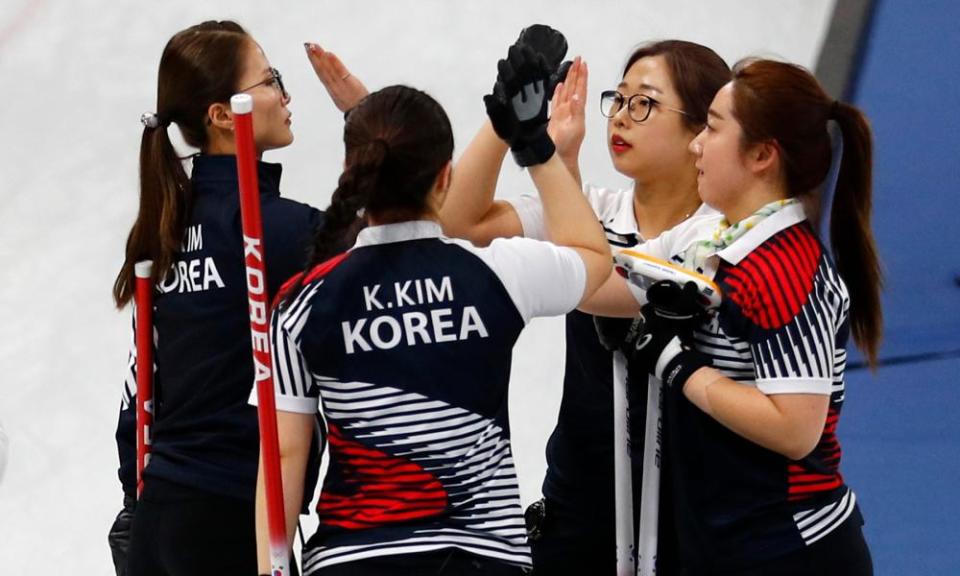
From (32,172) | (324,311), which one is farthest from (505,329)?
(32,172)

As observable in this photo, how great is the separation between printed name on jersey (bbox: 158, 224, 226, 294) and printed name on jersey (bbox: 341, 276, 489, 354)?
1.70ft

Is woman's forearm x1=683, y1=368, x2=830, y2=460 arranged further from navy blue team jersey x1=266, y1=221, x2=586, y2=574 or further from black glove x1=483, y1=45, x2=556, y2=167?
black glove x1=483, y1=45, x2=556, y2=167

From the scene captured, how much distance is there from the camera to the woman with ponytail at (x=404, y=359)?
2.00m

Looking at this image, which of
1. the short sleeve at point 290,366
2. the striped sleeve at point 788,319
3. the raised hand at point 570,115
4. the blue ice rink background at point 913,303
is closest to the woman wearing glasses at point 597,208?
the raised hand at point 570,115

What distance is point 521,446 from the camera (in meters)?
3.97

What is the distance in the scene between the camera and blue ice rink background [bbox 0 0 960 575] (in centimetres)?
382

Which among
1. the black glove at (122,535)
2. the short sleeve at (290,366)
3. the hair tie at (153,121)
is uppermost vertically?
the hair tie at (153,121)

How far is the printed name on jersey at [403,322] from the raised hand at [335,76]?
39.3 inches

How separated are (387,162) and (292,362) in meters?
0.30

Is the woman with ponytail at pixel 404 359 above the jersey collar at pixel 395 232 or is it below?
below

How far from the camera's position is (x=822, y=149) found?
2326 mm

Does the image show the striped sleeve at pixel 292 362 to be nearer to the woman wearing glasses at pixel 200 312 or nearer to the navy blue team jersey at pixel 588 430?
the woman wearing glasses at pixel 200 312

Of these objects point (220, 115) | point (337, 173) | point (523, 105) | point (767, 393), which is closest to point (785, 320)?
point (767, 393)

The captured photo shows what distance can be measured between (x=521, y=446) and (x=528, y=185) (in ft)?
3.66
